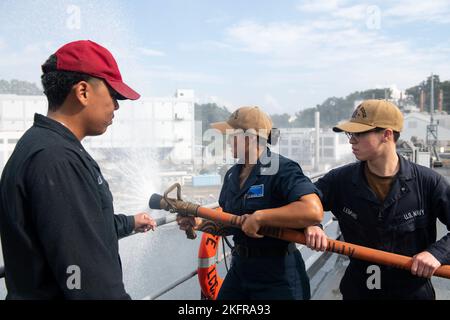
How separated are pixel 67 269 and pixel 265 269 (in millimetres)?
1092

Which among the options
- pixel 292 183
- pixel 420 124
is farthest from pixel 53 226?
pixel 420 124

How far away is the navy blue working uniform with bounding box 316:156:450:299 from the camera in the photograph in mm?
2027

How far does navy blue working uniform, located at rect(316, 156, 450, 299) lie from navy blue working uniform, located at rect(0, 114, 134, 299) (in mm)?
1254

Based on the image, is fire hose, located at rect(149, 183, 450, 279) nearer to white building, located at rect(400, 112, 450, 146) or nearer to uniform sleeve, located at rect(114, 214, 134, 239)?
uniform sleeve, located at rect(114, 214, 134, 239)

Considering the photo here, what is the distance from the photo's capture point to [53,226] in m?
1.15

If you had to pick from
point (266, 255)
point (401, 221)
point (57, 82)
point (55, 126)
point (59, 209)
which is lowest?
point (266, 255)

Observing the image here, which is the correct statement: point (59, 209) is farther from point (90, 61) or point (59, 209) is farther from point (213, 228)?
point (213, 228)

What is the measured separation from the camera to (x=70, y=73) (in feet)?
4.45

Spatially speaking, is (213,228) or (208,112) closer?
(213,228)

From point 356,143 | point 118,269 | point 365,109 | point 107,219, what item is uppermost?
point 365,109

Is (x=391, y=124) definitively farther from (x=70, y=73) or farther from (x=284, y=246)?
(x=70, y=73)

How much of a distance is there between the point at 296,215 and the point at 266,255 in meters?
0.39

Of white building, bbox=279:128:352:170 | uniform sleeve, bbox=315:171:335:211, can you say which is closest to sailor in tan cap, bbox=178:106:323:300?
uniform sleeve, bbox=315:171:335:211
